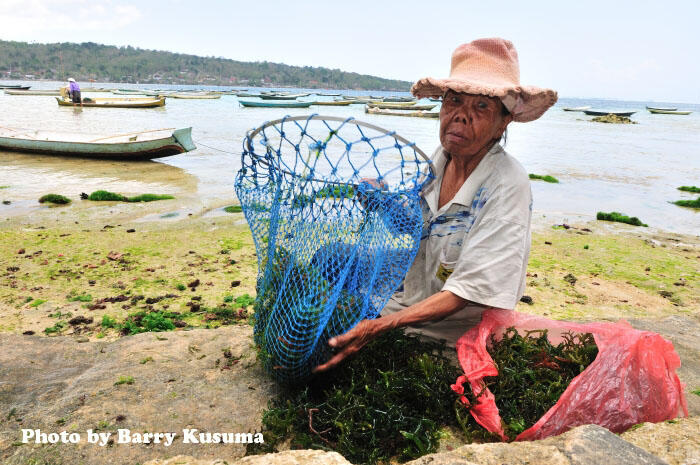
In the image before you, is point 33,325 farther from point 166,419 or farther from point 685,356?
point 685,356

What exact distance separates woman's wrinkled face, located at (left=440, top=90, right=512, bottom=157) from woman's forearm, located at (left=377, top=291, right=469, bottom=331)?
0.85 meters

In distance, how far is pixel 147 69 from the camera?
127 meters

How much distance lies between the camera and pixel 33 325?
3.59 metres

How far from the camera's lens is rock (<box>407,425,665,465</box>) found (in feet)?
4.20

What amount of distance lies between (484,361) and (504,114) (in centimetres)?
135

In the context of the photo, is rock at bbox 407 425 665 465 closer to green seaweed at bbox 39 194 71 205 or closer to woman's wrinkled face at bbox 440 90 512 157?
woman's wrinkled face at bbox 440 90 512 157

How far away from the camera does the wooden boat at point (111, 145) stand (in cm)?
1245

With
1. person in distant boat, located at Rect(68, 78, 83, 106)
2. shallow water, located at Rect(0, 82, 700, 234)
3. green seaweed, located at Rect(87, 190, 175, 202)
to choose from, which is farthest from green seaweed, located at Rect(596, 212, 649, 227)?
person in distant boat, located at Rect(68, 78, 83, 106)

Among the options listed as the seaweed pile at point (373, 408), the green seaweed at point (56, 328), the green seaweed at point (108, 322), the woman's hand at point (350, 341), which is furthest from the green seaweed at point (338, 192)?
the green seaweed at point (56, 328)

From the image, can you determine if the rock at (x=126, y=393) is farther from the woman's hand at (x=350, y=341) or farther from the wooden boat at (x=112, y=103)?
the wooden boat at (x=112, y=103)

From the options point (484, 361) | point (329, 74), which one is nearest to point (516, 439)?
point (484, 361)

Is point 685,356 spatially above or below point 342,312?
below

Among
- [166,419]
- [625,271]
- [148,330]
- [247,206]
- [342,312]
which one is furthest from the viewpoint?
[625,271]

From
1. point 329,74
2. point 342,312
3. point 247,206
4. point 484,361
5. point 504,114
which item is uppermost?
point 329,74
